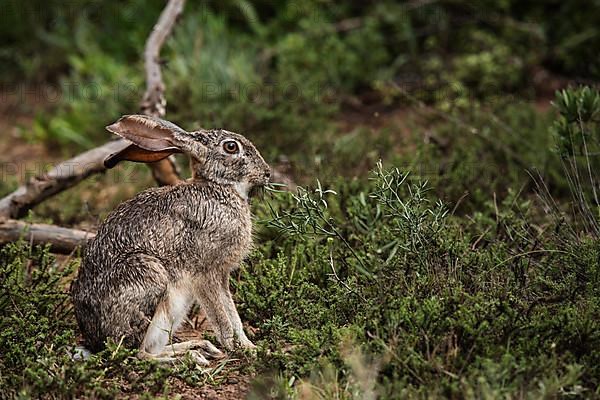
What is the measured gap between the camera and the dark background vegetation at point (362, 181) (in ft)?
14.9

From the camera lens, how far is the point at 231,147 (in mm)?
5664

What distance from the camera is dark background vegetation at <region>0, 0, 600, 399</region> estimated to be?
4.53m

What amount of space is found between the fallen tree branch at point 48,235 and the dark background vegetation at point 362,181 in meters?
0.15

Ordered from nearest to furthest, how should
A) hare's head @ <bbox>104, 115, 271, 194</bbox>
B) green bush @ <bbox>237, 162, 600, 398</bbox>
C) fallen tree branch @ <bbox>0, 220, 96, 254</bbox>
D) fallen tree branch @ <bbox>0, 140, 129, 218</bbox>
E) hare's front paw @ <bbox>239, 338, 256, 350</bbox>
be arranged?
1. green bush @ <bbox>237, 162, 600, 398</bbox>
2. hare's front paw @ <bbox>239, 338, 256, 350</bbox>
3. hare's head @ <bbox>104, 115, 271, 194</bbox>
4. fallen tree branch @ <bbox>0, 220, 96, 254</bbox>
5. fallen tree branch @ <bbox>0, 140, 129, 218</bbox>

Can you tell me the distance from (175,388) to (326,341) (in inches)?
33.7

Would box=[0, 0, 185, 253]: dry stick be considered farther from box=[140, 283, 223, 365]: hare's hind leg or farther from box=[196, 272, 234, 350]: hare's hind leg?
box=[140, 283, 223, 365]: hare's hind leg

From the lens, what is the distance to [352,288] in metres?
5.14

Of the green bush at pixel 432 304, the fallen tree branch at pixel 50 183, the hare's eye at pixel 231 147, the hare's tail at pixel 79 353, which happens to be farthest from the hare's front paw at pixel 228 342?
the fallen tree branch at pixel 50 183

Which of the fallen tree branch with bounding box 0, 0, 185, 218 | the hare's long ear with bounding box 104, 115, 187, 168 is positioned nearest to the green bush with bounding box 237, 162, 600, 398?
the hare's long ear with bounding box 104, 115, 187, 168

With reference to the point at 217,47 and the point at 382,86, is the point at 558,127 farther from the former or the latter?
the point at 217,47

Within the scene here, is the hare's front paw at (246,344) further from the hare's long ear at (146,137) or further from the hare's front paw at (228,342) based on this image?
the hare's long ear at (146,137)

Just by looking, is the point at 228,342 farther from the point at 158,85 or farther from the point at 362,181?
the point at 158,85

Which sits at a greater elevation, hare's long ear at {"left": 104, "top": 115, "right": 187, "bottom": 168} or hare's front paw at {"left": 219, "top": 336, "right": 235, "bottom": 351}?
hare's long ear at {"left": 104, "top": 115, "right": 187, "bottom": 168}

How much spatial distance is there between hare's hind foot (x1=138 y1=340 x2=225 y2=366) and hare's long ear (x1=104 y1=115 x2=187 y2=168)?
1.16 m
